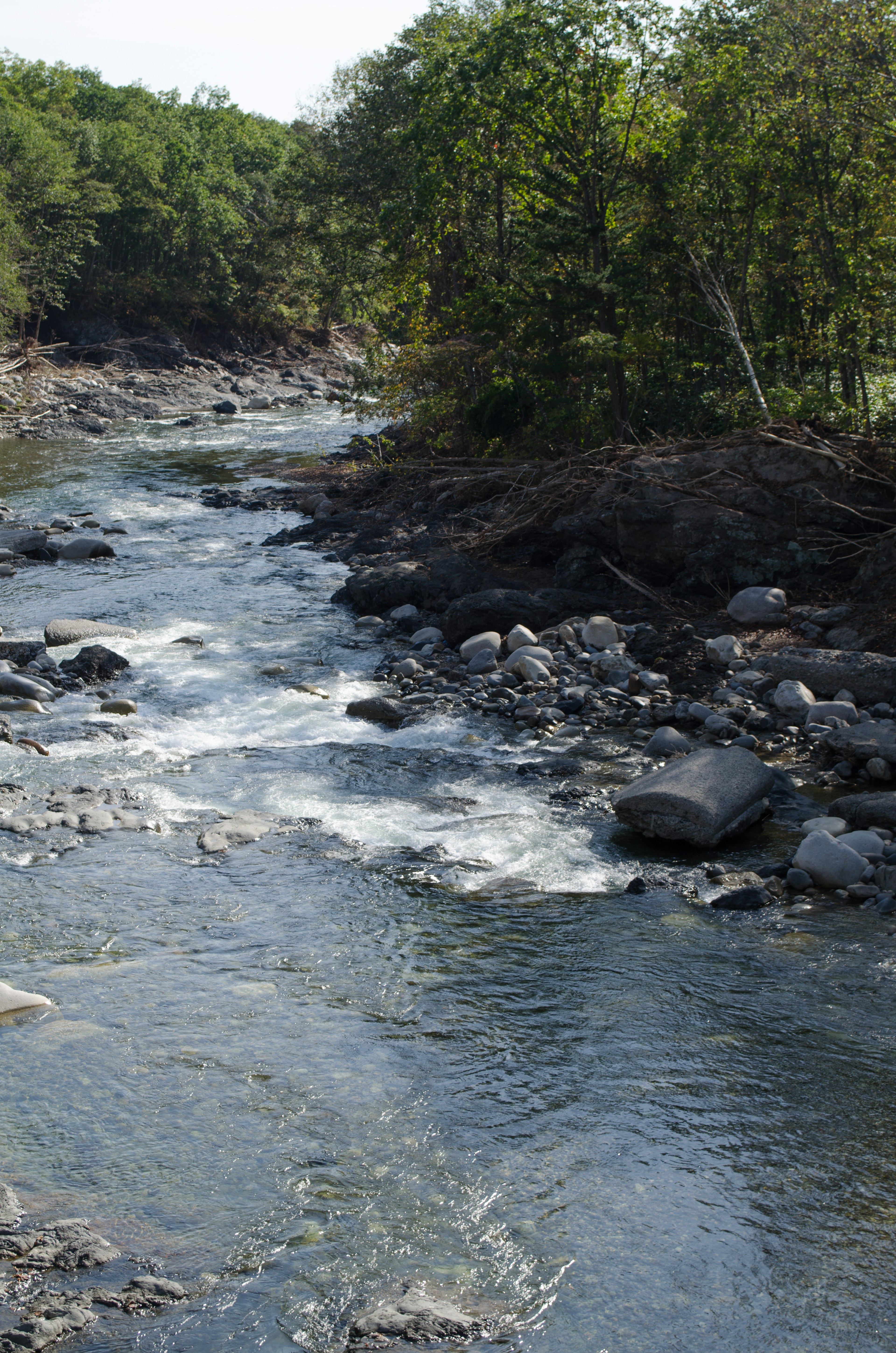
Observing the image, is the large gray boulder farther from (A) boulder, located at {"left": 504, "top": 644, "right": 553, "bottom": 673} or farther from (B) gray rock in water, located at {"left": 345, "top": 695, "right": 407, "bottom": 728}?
(A) boulder, located at {"left": 504, "top": 644, "right": 553, "bottom": 673}

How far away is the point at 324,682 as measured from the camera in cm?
1219

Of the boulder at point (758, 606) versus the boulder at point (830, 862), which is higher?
the boulder at point (758, 606)

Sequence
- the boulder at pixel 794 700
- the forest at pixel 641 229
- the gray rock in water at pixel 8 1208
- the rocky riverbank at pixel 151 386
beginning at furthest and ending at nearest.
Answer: the rocky riverbank at pixel 151 386 → the forest at pixel 641 229 → the boulder at pixel 794 700 → the gray rock in water at pixel 8 1208

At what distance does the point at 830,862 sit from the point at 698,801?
109 cm

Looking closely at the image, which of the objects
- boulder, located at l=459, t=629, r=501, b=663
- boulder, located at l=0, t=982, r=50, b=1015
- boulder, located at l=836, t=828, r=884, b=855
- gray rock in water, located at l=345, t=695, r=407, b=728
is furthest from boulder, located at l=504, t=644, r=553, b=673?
boulder, located at l=0, t=982, r=50, b=1015

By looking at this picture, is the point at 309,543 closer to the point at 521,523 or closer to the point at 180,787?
the point at 521,523

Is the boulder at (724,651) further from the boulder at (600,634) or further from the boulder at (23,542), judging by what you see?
the boulder at (23,542)

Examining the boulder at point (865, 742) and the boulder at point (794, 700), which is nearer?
the boulder at point (865, 742)

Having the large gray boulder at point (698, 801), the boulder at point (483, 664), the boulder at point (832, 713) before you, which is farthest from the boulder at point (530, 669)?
the large gray boulder at point (698, 801)

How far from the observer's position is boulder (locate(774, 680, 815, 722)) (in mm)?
10219

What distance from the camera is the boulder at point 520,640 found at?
41.5 ft

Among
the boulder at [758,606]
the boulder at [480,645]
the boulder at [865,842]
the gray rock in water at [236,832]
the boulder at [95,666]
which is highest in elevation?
the boulder at [758,606]

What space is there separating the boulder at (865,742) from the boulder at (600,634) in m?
3.74

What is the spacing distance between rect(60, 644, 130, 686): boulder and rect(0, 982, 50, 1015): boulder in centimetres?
654
